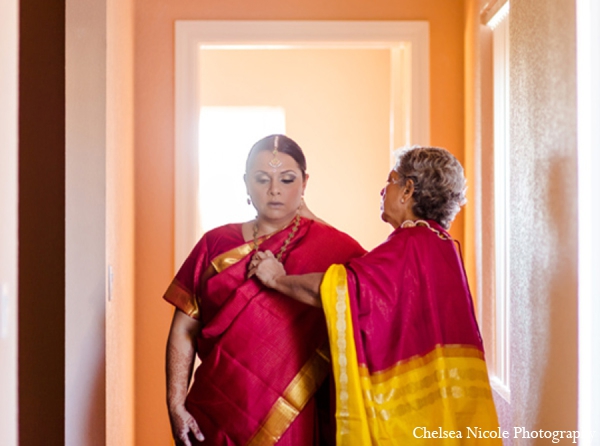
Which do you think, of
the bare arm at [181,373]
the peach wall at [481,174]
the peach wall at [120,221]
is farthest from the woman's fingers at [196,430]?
the peach wall at [481,174]

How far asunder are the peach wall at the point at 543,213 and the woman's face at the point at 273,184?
0.67 m

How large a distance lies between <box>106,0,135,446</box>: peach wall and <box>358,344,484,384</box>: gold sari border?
1160 millimetres

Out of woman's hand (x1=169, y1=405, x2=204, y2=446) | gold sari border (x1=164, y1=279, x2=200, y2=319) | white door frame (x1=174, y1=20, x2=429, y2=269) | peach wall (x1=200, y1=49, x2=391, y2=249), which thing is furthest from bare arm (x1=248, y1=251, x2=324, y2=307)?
peach wall (x1=200, y1=49, x2=391, y2=249)

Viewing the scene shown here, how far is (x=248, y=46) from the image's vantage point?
12.2ft

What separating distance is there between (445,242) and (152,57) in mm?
2001

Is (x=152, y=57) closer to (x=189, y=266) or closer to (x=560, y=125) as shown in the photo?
(x=189, y=266)

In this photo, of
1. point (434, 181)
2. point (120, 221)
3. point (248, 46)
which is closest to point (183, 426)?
point (434, 181)

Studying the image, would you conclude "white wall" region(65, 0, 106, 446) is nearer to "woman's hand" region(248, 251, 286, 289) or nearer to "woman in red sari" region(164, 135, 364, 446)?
"woman in red sari" region(164, 135, 364, 446)

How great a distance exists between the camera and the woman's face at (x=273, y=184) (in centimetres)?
238

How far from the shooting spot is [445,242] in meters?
2.20

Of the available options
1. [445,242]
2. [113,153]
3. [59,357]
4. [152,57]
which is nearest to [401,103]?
[152,57]

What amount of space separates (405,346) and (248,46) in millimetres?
2009

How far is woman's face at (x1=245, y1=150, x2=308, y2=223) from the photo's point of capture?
2.38 m

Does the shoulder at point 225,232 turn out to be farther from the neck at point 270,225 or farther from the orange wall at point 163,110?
the orange wall at point 163,110
